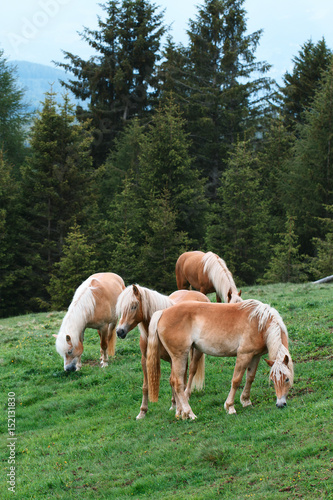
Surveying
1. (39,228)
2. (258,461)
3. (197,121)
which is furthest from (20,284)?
(258,461)

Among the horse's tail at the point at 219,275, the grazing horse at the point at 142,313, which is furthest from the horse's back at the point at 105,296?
the grazing horse at the point at 142,313

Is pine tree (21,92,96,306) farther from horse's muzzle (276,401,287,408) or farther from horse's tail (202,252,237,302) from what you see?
horse's muzzle (276,401,287,408)

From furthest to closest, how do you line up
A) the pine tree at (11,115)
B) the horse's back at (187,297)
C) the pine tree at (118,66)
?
the pine tree at (118,66), the pine tree at (11,115), the horse's back at (187,297)

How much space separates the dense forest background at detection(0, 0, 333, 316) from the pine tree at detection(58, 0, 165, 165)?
117mm

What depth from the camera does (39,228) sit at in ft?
109

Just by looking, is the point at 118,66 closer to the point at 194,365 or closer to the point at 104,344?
the point at 104,344

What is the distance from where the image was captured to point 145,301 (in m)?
8.16

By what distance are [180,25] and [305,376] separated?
131 ft

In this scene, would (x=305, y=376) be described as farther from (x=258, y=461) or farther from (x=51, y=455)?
(x=51, y=455)

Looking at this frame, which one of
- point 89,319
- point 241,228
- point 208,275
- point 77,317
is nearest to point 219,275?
point 208,275

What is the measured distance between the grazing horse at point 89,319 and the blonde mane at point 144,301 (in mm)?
2616

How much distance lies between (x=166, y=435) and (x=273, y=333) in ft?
7.00

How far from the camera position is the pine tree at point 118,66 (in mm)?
41938

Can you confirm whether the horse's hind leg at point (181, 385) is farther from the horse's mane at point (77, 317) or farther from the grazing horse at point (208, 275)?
the horse's mane at point (77, 317)
